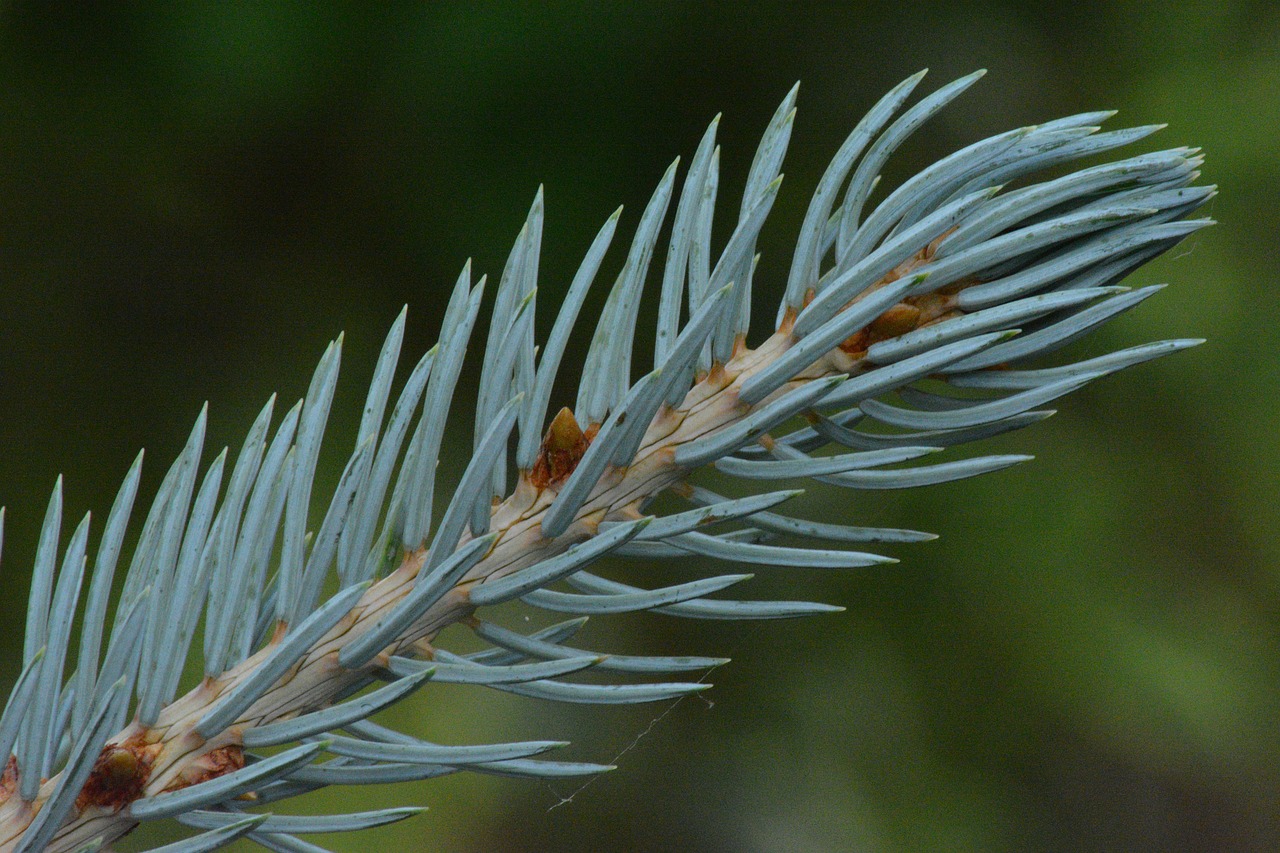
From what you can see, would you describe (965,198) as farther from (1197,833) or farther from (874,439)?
(1197,833)

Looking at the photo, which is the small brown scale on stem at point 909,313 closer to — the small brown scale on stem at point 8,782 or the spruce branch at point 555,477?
the spruce branch at point 555,477

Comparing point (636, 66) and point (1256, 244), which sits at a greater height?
point (636, 66)

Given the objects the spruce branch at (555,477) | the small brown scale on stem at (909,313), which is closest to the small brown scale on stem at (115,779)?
the spruce branch at (555,477)

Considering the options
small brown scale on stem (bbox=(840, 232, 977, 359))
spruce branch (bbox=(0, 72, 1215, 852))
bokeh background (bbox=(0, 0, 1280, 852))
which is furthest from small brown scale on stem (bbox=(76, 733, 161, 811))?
bokeh background (bbox=(0, 0, 1280, 852))

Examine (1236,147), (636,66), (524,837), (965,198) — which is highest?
(636,66)

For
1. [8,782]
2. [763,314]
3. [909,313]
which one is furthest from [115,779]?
[763,314]

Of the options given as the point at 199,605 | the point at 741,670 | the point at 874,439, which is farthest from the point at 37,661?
the point at 741,670

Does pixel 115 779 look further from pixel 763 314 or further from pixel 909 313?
pixel 763 314
